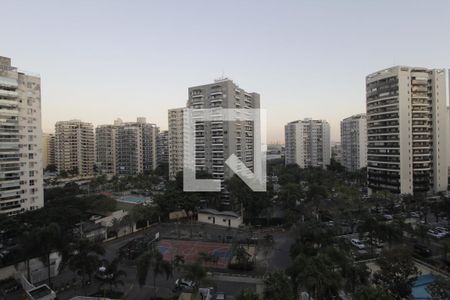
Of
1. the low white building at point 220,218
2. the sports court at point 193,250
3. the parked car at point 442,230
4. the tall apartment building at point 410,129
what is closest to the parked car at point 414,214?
the parked car at point 442,230

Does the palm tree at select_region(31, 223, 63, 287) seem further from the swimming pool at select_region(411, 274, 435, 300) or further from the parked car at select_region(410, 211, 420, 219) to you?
the parked car at select_region(410, 211, 420, 219)

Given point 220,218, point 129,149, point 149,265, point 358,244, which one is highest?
point 129,149

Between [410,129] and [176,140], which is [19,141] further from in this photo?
[410,129]

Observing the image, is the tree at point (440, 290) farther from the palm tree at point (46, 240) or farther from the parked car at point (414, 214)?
the parked car at point (414, 214)

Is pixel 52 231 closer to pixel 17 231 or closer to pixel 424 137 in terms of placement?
pixel 17 231

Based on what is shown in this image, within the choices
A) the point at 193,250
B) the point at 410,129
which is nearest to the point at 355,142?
the point at 410,129

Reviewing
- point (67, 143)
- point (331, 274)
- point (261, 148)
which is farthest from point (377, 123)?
point (67, 143)
